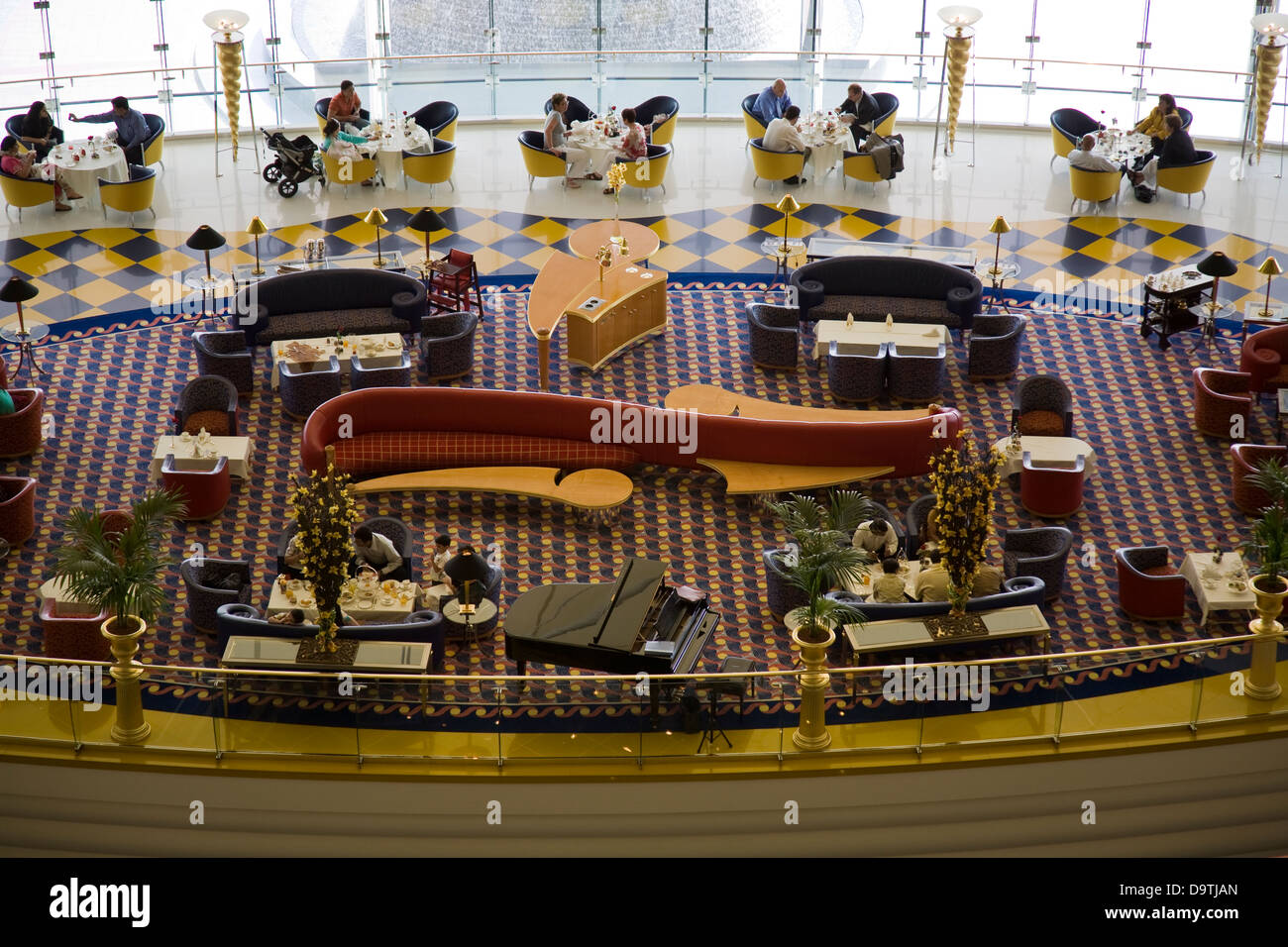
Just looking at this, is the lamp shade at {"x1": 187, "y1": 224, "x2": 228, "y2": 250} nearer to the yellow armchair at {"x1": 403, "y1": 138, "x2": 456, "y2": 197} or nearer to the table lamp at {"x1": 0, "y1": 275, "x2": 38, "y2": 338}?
the table lamp at {"x1": 0, "y1": 275, "x2": 38, "y2": 338}

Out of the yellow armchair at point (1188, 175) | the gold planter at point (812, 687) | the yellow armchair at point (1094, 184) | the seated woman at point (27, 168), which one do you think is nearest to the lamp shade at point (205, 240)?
the seated woman at point (27, 168)

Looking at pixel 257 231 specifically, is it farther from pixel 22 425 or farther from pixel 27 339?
pixel 22 425

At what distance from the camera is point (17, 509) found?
44.8 feet

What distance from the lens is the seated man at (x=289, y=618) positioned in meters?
12.2

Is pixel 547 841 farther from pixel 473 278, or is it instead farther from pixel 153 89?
pixel 153 89

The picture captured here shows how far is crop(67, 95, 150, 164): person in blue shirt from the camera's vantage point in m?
19.9

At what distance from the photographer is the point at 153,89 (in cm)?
2420

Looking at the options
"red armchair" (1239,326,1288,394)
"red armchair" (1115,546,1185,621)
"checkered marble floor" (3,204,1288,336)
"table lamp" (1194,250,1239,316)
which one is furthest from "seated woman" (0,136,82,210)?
"red armchair" (1239,326,1288,394)

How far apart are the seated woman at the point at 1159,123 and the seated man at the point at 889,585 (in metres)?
9.55

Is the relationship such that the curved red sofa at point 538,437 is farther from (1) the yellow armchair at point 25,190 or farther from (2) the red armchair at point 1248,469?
(1) the yellow armchair at point 25,190

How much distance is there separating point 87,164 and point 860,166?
9216 mm

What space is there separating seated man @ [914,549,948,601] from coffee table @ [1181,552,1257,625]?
2.18m

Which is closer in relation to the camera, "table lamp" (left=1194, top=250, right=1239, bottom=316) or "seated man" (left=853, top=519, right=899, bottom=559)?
"seated man" (left=853, top=519, right=899, bottom=559)
